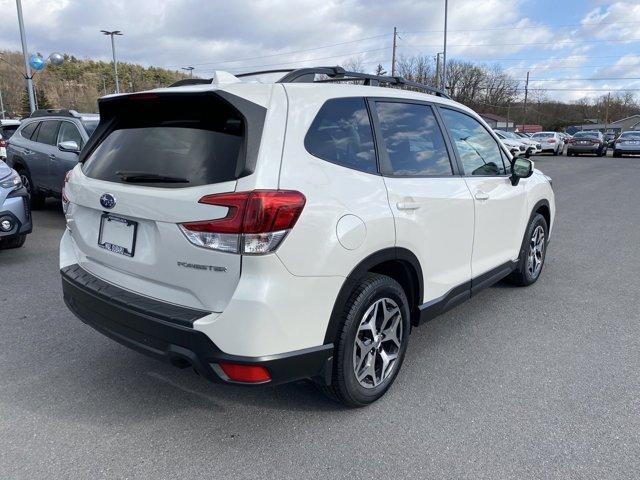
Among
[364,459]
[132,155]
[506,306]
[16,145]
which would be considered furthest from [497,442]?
[16,145]

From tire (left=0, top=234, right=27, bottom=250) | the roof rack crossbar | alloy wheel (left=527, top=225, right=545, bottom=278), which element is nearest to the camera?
the roof rack crossbar

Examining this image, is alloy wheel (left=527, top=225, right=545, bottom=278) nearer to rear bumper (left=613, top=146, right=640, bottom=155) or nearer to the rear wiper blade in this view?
the rear wiper blade

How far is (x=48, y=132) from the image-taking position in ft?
28.2

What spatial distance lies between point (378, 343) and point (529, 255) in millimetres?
2728

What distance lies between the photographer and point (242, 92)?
2.45 meters

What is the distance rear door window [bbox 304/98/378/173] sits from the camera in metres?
2.58

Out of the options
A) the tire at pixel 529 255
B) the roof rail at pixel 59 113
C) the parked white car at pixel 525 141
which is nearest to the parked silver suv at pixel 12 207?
the roof rail at pixel 59 113

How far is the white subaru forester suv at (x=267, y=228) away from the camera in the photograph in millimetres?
2305

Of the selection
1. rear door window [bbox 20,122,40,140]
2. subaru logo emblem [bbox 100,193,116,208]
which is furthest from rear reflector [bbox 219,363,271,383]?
rear door window [bbox 20,122,40,140]

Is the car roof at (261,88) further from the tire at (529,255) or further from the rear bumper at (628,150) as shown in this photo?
the rear bumper at (628,150)

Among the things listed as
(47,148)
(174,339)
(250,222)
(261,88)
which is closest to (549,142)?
(47,148)

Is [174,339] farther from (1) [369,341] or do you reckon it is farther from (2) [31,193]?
(2) [31,193]

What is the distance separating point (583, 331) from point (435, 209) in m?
1.87

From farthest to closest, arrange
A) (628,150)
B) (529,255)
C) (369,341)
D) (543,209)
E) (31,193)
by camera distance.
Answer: (628,150)
(31,193)
(543,209)
(529,255)
(369,341)
